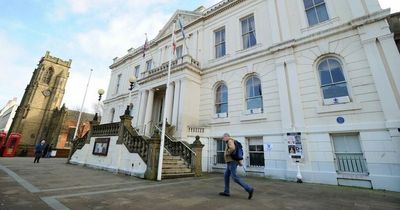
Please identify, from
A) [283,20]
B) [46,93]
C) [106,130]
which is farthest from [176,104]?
[46,93]

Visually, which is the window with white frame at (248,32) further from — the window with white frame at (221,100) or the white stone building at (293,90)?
the window with white frame at (221,100)

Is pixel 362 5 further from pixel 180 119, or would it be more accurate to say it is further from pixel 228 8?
pixel 180 119

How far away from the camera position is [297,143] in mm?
9992

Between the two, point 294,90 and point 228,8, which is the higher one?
point 228,8

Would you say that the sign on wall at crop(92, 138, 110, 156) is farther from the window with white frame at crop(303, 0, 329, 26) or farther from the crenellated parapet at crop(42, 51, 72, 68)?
the crenellated parapet at crop(42, 51, 72, 68)

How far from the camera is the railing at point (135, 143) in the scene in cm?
970

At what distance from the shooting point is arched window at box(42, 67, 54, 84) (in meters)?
40.0

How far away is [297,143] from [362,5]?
27.1 ft

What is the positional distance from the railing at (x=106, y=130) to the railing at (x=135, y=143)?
1.13 m

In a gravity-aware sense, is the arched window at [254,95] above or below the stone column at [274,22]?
below

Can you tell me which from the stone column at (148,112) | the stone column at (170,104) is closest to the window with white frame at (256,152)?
the stone column at (170,104)

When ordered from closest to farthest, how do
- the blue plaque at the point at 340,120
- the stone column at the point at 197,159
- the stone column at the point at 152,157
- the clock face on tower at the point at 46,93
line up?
the stone column at the point at 152,157, the blue plaque at the point at 340,120, the stone column at the point at 197,159, the clock face on tower at the point at 46,93

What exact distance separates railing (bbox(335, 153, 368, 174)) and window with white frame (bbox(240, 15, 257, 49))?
9270mm

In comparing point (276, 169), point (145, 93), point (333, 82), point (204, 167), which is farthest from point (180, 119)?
point (333, 82)
